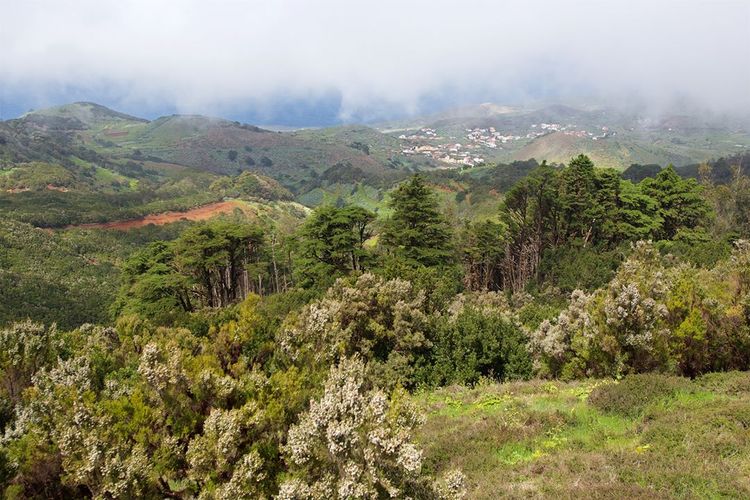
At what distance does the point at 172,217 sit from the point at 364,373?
451 feet

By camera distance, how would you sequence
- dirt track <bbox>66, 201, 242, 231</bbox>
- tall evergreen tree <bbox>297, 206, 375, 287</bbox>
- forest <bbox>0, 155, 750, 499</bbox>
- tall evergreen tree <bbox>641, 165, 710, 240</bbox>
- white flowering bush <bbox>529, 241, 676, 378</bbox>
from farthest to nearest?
dirt track <bbox>66, 201, 242, 231</bbox> < tall evergreen tree <bbox>641, 165, 710, 240</bbox> < tall evergreen tree <bbox>297, 206, 375, 287</bbox> < white flowering bush <bbox>529, 241, 676, 378</bbox> < forest <bbox>0, 155, 750, 499</bbox>

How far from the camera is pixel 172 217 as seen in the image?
13212 centimetres

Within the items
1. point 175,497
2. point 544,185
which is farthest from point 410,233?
point 175,497

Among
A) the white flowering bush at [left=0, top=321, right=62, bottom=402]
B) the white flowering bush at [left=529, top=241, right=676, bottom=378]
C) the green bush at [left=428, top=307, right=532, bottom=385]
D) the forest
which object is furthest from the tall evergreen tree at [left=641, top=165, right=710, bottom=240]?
the white flowering bush at [left=0, top=321, right=62, bottom=402]

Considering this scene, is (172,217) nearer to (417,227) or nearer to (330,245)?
(330,245)

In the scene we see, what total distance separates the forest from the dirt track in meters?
91.3

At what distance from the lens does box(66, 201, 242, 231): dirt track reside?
119 metres

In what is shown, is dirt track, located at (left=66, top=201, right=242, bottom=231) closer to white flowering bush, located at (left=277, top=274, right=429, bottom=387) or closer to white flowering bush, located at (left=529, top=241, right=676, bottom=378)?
white flowering bush, located at (left=277, top=274, right=429, bottom=387)

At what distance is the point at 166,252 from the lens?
137ft

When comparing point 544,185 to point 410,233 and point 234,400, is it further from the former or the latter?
point 234,400

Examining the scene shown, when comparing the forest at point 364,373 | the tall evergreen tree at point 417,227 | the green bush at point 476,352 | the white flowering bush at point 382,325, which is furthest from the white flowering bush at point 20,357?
the tall evergreen tree at point 417,227

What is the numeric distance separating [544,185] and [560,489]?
3804 centimetres

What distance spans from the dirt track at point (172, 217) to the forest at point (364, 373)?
300 feet

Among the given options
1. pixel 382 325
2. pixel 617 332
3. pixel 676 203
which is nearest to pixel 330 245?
pixel 382 325
